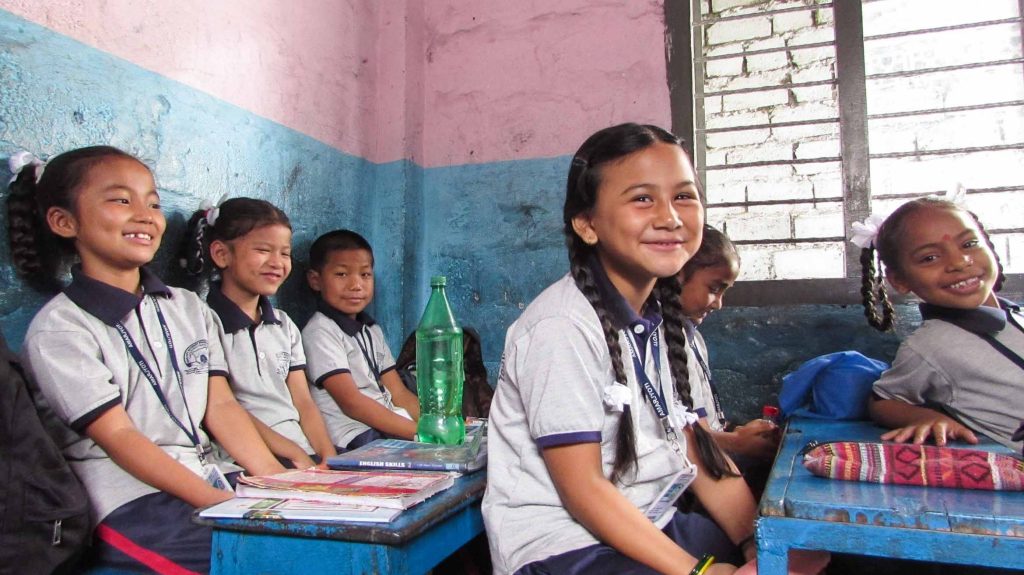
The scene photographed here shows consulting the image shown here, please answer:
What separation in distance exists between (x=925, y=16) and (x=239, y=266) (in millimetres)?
3028

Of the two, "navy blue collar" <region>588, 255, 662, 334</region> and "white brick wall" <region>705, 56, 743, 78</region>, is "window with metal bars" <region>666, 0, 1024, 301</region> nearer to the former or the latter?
"white brick wall" <region>705, 56, 743, 78</region>

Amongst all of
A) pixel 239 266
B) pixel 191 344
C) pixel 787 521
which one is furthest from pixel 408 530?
pixel 239 266

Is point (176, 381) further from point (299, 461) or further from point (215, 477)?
point (299, 461)

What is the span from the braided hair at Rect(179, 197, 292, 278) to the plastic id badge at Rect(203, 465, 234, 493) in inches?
27.8

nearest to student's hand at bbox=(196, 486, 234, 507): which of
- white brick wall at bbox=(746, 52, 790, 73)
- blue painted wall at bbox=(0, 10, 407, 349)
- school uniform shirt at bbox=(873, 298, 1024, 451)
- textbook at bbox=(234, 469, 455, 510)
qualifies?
textbook at bbox=(234, 469, 455, 510)

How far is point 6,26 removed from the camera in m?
1.65

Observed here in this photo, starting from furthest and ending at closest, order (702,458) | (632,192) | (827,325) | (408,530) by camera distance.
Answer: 1. (827,325)
2. (702,458)
3. (632,192)
4. (408,530)

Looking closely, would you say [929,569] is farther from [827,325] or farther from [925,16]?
[925,16]

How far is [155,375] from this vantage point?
171 cm

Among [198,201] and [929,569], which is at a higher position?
[198,201]

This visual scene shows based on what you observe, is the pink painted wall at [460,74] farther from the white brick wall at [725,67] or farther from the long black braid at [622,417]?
the long black braid at [622,417]

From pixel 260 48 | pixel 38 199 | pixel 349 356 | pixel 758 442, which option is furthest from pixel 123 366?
pixel 758 442

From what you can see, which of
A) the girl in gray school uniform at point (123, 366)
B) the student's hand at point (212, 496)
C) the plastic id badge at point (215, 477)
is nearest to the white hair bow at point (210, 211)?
the girl in gray school uniform at point (123, 366)

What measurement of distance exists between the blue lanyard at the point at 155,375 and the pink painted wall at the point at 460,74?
1132mm
